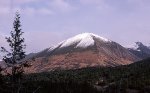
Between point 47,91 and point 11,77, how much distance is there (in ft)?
342

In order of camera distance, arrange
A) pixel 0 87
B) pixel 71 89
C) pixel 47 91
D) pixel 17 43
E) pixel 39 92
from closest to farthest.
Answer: pixel 0 87
pixel 17 43
pixel 39 92
pixel 47 91
pixel 71 89

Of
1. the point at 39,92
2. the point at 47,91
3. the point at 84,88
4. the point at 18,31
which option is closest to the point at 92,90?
the point at 84,88

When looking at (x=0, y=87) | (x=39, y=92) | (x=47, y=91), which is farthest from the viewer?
(x=47, y=91)

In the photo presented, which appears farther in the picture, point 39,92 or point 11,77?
point 39,92

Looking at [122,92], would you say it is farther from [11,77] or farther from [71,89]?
[11,77]

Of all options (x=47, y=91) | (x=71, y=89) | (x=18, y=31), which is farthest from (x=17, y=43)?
(x=71, y=89)

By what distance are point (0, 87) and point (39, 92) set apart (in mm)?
91782

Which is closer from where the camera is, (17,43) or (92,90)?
(17,43)

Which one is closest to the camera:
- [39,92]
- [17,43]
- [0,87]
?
[0,87]

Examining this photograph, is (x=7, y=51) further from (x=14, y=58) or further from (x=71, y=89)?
(x=71, y=89)

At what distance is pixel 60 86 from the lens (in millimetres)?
194000

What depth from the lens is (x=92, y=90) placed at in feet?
624

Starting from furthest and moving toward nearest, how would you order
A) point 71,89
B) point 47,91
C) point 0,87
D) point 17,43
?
point 71,89 < point 47,91 < point 17,43 < point 0,87

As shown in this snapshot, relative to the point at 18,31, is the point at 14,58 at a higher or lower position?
lower
